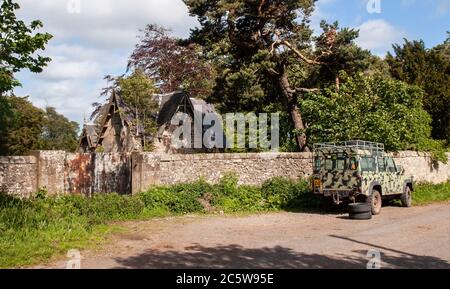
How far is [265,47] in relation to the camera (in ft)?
75.1

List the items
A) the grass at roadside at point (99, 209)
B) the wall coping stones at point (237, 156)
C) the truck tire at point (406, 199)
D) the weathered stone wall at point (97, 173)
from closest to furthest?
the grass at roadside at point (99, 209) < the weathered stone wall at point (97, 173) < the truck tire at point (406, 199) < the wall coping stones at point (237, 156)

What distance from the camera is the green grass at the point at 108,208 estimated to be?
33.1 ft

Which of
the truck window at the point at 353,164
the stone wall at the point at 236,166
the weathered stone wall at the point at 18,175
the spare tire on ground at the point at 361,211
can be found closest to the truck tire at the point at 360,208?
the spare tire on ground at the point at 361,211

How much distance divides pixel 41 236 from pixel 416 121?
18049mm

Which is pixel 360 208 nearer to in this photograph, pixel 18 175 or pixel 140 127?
pixel 18 175

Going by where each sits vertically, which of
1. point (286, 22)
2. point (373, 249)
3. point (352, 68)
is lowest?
point (373, 249)

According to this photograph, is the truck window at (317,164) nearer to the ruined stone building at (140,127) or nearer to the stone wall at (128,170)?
the stone wall at (128,170)

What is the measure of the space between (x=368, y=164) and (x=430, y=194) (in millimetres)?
7260

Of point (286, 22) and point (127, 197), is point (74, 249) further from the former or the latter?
point (286, 22)

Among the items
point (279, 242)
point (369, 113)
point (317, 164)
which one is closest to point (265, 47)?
point (369, 113)

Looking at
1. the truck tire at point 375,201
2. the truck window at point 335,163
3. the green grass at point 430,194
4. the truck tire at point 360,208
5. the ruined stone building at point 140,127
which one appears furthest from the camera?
the ruined stone building at point 140,127
